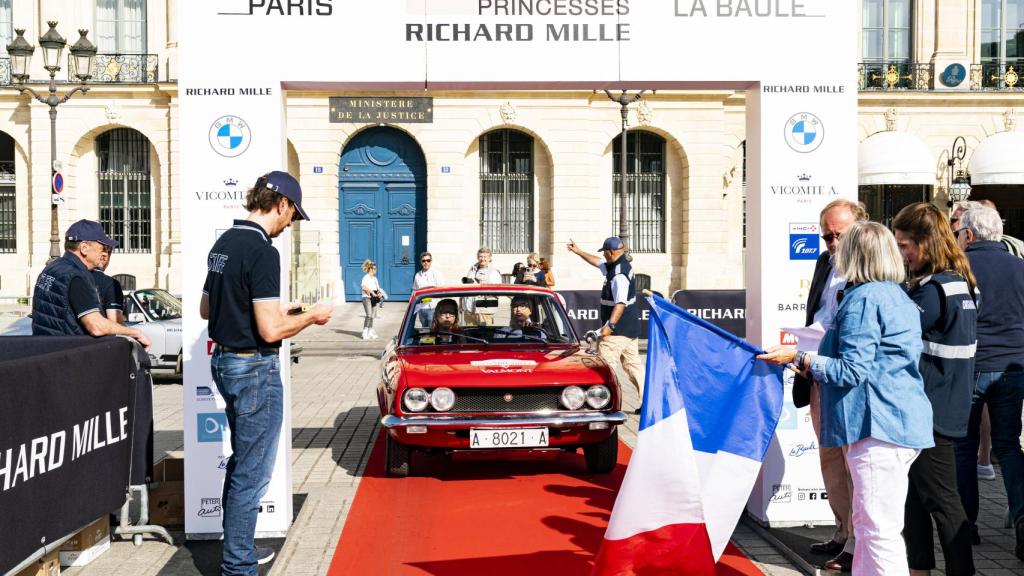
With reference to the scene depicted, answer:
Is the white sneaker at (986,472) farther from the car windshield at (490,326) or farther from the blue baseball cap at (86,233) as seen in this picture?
the blue baseball cap at (86,233)

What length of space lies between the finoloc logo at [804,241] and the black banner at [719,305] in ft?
33.8

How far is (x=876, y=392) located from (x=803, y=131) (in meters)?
2.58

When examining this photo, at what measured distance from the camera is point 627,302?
10570 millimetres

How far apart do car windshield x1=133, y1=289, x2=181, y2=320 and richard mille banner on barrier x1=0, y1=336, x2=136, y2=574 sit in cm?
958

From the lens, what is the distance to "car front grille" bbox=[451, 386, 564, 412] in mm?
7480

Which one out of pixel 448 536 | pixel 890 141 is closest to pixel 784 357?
pixel 448 536

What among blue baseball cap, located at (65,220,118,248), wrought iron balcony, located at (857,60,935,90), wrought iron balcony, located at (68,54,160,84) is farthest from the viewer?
wrought iron balcony, located at (857,60,935,90)

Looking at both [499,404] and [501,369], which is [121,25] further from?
[499,404]

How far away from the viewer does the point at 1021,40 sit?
33.4 m

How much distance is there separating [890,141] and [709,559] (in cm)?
3015

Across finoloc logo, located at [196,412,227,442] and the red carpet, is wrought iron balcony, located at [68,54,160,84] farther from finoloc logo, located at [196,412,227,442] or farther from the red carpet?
finoloc logo, located at [196,412,227,442]

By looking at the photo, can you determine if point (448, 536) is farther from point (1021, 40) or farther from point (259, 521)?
point (1021, 40)

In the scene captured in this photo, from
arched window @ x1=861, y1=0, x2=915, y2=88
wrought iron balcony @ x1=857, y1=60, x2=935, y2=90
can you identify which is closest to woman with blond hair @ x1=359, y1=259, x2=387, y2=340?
wrought iron balcony @ x1=857, y1=60, x2=935, y2=90

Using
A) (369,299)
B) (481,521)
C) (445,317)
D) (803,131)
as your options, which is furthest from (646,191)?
(481,521)
